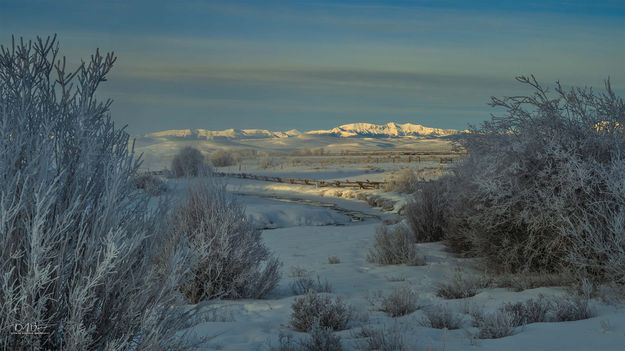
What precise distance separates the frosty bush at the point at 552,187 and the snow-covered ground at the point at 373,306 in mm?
729

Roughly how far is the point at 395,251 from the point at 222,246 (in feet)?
13.1

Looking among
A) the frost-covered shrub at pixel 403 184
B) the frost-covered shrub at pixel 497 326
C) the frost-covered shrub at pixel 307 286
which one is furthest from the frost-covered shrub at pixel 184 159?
the frost-covered shrub at pixel 497 326

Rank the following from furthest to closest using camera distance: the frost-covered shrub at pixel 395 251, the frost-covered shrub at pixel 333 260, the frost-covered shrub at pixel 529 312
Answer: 1. the frost-covered shrub at pixel 333 260
2. the frost-covered shrub at pixel 395 251
3. the frost-covered shrub at pixel 529 312

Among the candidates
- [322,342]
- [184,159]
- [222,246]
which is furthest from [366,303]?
[184,159]

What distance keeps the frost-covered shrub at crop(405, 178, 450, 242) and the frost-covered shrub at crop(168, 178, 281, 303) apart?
522 centimetres

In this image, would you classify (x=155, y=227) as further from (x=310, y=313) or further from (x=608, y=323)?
(x=608, y=323)

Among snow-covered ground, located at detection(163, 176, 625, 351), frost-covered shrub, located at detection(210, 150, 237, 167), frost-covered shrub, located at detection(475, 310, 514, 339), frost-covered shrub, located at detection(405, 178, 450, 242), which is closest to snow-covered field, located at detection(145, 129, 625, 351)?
snow-covered ground, located at detection(163, 176, 625, 351)

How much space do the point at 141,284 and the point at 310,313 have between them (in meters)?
3.29

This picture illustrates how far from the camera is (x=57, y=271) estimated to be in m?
3.63

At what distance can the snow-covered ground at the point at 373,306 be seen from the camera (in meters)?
6.18

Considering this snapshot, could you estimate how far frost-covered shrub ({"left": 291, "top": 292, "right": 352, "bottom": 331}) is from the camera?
7094 mm

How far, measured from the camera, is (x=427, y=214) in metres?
14.1

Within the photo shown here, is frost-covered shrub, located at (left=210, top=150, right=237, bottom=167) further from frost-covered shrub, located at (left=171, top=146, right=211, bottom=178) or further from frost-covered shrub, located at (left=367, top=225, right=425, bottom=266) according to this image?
frost-covered shrub, located at (left=367, top=225, right=425, bottom=266)

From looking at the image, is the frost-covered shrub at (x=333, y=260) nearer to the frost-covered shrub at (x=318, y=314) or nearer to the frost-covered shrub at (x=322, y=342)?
the frost-covered shrub at (x=318, y=314)
